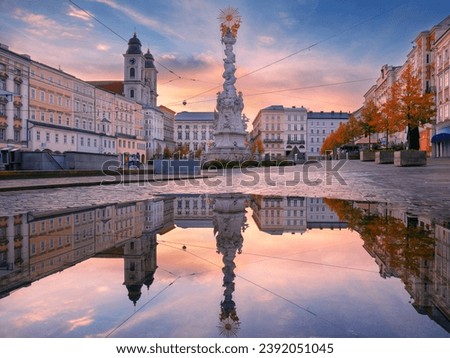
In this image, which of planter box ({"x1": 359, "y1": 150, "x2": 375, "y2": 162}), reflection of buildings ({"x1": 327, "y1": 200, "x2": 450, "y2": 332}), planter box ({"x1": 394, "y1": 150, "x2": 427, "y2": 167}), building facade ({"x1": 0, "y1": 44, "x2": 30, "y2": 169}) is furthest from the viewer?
building facade ({"x1": 0, "y1": 44, "x2": 30, "y2": 169})

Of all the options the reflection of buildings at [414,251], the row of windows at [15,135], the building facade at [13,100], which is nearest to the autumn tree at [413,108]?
the reflection of buildings at [414,251]

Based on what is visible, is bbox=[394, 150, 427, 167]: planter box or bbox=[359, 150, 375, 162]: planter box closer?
bbox=[394, 150, 427, 167]: planter box

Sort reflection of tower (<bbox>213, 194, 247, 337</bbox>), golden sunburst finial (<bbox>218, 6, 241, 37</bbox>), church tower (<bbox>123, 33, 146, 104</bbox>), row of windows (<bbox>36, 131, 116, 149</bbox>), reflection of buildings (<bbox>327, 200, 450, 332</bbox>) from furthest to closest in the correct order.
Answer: church tower (<bbox>123, 33, 146, 104</bbox>), row of windows (<bbox>36, 131, 116, 149</bbox>), golden sunburst finial (<bbox>218, 6, 241, 37</bbox>), reflection of buildings (<bbox>327, 200, 450, 332</bbox>), reflection of tower (<bbox>213, 194, 247, 337</bbox>)

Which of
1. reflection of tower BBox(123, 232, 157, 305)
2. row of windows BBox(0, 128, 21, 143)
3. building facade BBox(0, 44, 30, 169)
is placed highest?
building facade BBox(0, 44, 30, 169)

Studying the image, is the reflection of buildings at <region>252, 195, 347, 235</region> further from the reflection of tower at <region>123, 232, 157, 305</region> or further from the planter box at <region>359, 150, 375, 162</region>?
the planter box at <region>359, 150, 375, 162</region>

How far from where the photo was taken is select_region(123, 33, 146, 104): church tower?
321 feet

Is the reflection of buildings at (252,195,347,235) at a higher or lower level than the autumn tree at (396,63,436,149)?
lower

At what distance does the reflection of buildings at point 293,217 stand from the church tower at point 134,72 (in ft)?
314

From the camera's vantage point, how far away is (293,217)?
6734 mm

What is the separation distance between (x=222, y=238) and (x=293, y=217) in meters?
2.22

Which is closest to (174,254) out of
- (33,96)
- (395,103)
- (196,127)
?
(395,103)

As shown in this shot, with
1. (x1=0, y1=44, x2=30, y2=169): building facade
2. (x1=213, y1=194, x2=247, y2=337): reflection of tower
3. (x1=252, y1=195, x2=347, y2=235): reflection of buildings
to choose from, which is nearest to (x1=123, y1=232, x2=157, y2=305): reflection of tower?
(x1=213, y1=194, x2=247, y2=337): reflection of tower

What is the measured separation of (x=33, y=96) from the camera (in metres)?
56.0

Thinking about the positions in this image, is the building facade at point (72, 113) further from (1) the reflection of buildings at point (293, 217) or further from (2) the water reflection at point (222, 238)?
(2) the water reflection at point (222, 238)
